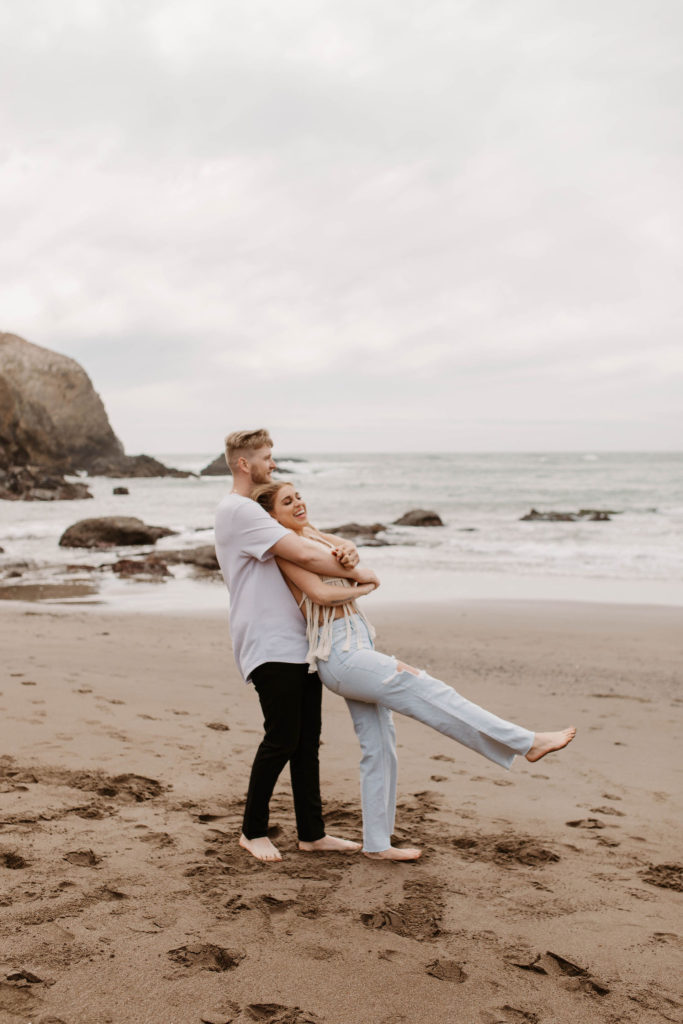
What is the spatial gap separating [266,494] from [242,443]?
0.25 meters

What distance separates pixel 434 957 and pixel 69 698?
13.3ft

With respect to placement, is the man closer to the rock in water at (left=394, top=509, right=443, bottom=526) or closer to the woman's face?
the woman's face

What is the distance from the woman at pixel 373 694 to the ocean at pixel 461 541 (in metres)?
8.35

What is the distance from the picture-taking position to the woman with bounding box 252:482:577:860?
3.30 m

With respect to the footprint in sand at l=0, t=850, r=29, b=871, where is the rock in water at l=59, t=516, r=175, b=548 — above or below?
above

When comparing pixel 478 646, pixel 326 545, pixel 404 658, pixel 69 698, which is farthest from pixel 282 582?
pixel 478 646

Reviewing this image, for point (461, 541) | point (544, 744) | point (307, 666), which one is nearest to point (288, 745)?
point (307, 666)

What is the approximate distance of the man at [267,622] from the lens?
3377mm

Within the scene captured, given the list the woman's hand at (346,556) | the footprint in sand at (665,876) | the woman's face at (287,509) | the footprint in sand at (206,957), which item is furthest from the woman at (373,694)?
the footprint in sand at (206,957)

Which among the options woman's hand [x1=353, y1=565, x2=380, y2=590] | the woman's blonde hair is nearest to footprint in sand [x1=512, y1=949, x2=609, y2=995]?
woman's hand [x1=353, y1=565, x2=380, y2=590]

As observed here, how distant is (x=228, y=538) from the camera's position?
344 centimetres

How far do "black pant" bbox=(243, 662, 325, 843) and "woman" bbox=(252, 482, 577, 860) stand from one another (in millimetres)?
154

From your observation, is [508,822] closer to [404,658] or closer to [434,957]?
[434,957]

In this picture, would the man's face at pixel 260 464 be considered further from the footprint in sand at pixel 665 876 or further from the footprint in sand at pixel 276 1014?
the footprint in sand at pixel 665 876
